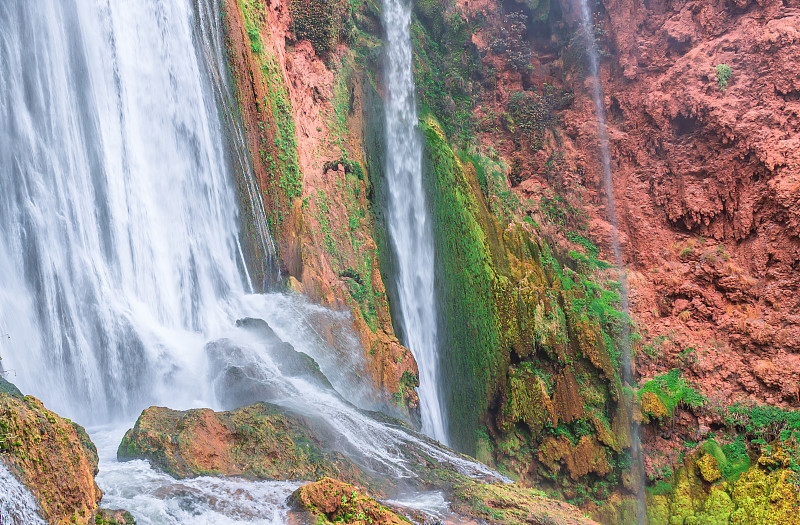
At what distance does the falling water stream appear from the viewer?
778 centimetres

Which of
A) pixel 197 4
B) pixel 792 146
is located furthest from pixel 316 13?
pixel 792 146

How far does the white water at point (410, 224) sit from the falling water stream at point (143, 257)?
10.7 ft

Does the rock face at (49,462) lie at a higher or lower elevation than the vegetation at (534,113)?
lower

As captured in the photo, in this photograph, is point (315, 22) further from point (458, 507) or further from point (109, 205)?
point (458, 507)

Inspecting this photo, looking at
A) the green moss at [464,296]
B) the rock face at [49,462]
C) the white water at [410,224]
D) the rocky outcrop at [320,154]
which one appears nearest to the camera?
the rock face at [49,462]

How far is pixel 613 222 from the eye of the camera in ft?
62.4

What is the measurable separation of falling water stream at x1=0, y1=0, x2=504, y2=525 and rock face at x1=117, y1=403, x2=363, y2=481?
0.28 meters

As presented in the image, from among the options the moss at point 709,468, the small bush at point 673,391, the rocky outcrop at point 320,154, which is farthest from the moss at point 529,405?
the moss at point 709,468

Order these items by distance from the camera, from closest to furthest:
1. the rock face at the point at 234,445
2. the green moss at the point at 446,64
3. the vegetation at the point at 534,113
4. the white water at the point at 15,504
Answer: the white water at the point at 15,504 < the rock face at the point at 234,445 < the green moss at the point at 446,64 < the vegetation at the point at 534,113

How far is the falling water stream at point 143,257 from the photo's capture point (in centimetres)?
778

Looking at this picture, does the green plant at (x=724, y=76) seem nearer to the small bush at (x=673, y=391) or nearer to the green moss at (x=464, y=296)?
the green moss at (x=464, y=296)

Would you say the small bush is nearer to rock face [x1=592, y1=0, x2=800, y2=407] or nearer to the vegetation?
rock face [x1=592, y1=0, x2=800, y2=407]

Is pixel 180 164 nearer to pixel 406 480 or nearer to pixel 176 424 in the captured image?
pixel 176 424

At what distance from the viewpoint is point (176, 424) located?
23.0ft
